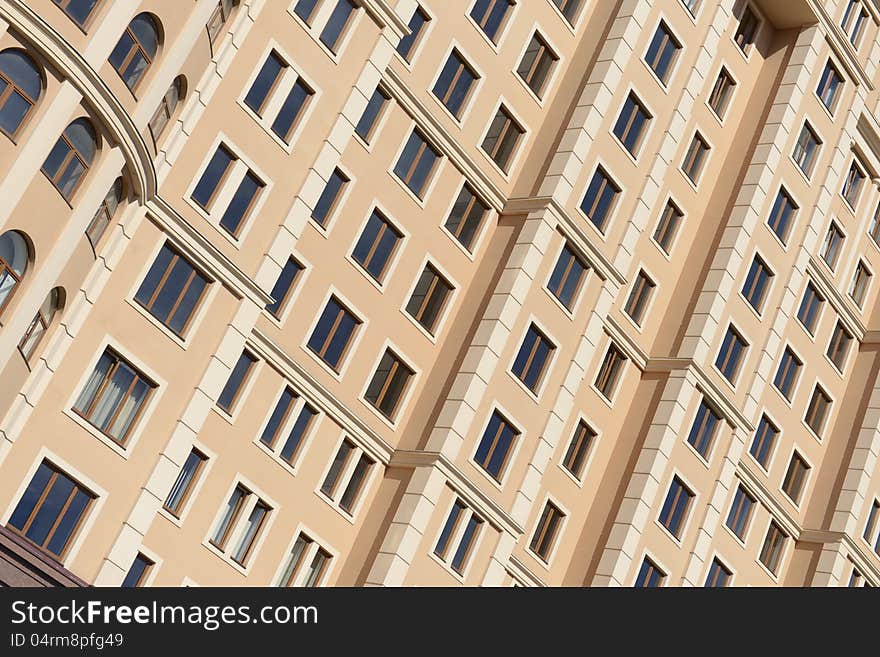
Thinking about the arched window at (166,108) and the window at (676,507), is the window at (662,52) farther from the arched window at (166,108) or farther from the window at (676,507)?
the arched window at (166,108)

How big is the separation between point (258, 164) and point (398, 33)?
618cm

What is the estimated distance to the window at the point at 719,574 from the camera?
49.6 metres

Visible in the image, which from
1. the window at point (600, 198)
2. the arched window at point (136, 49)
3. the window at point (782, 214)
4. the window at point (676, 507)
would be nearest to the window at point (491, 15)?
the window at point (600, 198)

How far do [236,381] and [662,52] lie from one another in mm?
20167

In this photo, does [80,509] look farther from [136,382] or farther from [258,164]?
[258,164]

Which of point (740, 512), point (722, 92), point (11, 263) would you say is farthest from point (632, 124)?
point (11, 263)

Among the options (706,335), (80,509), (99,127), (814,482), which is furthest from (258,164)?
(814,482)

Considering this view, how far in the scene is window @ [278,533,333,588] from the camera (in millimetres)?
37469

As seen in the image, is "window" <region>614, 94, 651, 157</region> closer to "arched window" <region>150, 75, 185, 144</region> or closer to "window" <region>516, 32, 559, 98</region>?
"window" <region>516, 32, 559, 98</region>

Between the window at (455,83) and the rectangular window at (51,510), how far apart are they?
53.9 feet

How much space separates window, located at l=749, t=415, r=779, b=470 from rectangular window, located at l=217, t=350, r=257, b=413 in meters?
22.7

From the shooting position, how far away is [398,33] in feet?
127

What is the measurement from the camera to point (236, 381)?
36.5 metres

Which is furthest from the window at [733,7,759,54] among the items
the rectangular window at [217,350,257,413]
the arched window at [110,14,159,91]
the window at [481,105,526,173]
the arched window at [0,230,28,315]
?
the arched window at [0,230,28,315]
